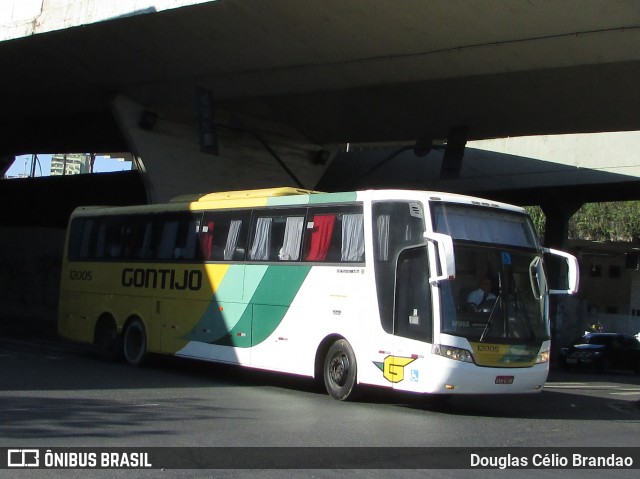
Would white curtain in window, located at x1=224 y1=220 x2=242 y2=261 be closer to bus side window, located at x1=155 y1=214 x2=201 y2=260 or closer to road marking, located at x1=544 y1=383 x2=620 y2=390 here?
bus side window, located at x1=155 y1=214 x2=201 y2=260

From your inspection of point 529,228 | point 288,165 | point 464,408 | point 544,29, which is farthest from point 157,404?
point 288,165

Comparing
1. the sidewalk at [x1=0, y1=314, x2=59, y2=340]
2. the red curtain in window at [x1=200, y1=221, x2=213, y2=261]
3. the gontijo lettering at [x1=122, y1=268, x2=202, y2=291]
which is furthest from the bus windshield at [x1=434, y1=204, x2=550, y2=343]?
the sidewalk at [x1=0, y1=314, x2=59, y2=340]

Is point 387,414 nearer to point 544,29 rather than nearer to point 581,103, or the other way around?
point 544,29

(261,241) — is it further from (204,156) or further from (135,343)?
(204,156)

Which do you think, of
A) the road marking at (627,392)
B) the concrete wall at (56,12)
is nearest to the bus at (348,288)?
the concrete wall at (56,12)

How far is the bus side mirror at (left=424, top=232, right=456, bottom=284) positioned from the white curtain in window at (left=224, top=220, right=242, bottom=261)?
4781 mm

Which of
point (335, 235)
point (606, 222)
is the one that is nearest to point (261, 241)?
point (335, 235)

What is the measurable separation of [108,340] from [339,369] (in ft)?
23.0

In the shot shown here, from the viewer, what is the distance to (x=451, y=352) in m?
12.4

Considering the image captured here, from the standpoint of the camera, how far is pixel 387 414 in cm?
1265

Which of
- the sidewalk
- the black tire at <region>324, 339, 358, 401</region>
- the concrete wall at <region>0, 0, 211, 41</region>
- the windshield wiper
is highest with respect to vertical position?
the concrete wall at <region>0, 0, 211, 41</region>

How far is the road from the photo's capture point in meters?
9.72

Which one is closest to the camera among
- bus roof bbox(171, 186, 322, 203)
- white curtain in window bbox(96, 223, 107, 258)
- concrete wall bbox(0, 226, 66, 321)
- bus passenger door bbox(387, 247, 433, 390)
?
bus passenger door bbox(387, 247, 433, 390)

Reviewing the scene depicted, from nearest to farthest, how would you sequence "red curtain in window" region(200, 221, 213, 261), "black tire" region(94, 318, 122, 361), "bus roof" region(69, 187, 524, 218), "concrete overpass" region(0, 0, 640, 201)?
"bus roof" region(69, 187, 524, 218) → "red curtain in window" region(200, 221, 213, 261) → "concrete overpass" region(0, 0, 640, 201) → "black tire" region(94, 318, 122, 361)
